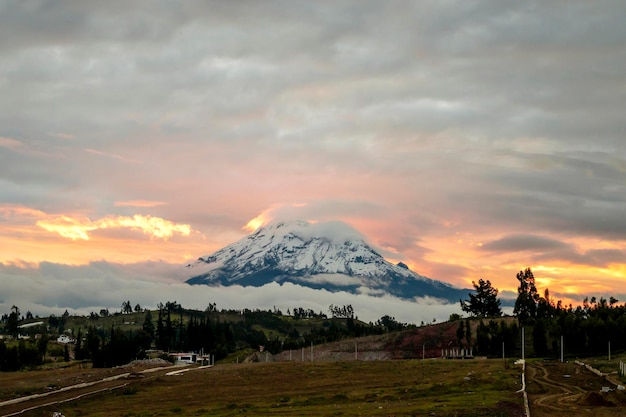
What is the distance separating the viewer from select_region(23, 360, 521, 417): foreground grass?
65.6m

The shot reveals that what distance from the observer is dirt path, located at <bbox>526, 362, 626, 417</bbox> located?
61559 mm

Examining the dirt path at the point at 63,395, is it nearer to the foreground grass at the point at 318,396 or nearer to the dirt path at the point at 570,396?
the foreground grass at the point at 318,396

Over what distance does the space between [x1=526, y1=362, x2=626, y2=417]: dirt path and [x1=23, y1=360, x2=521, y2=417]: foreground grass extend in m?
2.61

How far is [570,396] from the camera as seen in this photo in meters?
73.2

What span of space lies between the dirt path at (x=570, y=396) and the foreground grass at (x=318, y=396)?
8.56ft

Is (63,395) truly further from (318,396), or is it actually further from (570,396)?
(570,396)

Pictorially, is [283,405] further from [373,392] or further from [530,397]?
[530,397]

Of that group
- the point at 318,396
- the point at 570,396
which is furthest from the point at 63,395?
the point at 570,396

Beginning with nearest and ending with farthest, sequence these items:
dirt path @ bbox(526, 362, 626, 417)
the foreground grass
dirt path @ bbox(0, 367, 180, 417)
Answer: dirt path @ bbox(526, 362, 626, 417), the foreground grass, dirt path @ bbox(0, 367, 180, 417)

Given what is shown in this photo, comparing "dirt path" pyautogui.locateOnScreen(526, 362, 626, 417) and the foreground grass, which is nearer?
"dirt path" pyautogui.locateOnScreen(526, 362, 626, 417)

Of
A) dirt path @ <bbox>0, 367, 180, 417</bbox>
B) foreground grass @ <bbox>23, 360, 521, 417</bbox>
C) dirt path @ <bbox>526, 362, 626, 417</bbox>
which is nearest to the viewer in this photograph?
dirt path @ <bbox>526, 362, 626, 417</bbox>

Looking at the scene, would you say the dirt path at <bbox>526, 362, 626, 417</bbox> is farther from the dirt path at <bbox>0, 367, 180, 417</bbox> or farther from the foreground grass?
the dirt path at <bbox>0, 367, 180, 417</bbox>

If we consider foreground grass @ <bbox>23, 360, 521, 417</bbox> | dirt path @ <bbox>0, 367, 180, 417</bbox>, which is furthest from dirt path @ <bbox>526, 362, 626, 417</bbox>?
dirt path @ <bbox>0, 367, 180, 417</bbox>

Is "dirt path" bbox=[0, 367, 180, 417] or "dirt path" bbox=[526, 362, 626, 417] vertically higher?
"dirt path" bbox=[526, 362, 626, 417]
